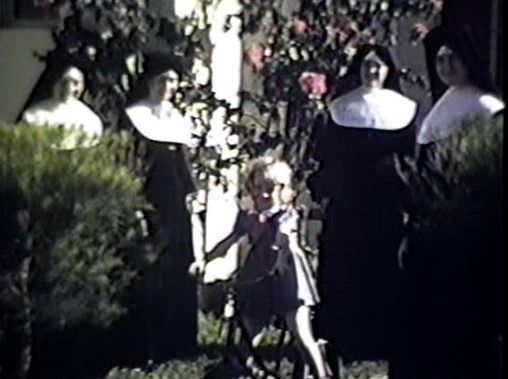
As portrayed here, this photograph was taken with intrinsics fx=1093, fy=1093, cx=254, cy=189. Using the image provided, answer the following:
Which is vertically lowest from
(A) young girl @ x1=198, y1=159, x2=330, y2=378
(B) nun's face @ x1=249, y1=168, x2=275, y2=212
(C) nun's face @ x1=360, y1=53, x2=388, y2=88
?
(A) young girl @ x1=198, y1=159, x2=330, y2=378

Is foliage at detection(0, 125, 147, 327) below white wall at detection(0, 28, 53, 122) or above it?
below

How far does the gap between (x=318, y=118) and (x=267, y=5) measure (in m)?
0.11

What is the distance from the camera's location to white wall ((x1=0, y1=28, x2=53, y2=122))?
93 centimetres

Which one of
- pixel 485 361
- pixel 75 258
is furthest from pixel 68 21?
pixel 485 361

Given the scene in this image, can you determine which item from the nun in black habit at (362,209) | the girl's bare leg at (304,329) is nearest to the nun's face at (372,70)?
the nun in black habit at (362,209)

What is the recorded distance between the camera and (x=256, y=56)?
94 cm

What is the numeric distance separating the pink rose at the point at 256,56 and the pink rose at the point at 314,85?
4cm

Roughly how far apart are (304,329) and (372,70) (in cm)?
23

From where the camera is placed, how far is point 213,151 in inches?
37.2

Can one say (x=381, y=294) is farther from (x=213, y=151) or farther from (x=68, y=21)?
(x=68, y=21)

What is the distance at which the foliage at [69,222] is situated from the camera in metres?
0.93

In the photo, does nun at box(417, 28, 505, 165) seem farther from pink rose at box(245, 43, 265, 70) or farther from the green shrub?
the green shrub

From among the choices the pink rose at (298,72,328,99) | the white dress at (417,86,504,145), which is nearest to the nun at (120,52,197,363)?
the pink rose at (298,72,328,99)

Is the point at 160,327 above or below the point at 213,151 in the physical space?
below
